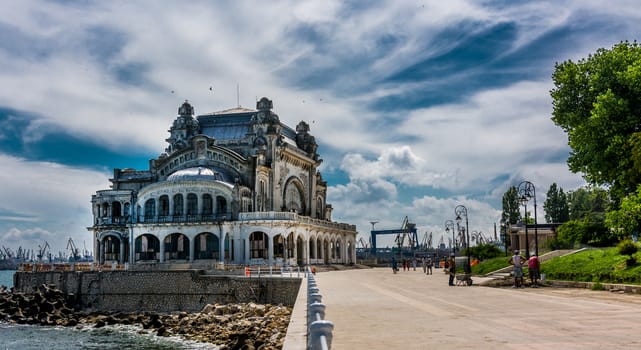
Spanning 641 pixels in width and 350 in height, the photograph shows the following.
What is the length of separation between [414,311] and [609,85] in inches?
934

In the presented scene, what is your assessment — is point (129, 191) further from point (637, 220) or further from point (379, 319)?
point (379, 319)

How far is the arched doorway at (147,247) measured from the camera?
240 feet

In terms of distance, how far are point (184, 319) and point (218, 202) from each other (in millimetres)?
29916

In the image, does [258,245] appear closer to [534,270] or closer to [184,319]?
[184,319]

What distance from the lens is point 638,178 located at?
3431 cm

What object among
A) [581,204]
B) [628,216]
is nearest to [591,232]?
[628,216]

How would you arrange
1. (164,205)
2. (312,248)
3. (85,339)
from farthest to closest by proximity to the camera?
1. (312,248)
2. (164,205)
3. (85,339)

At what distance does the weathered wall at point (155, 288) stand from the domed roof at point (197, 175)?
18.5 m

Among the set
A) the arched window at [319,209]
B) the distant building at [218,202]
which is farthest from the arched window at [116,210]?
the arched window at [319,209]

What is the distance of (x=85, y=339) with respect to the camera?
39.9 metres

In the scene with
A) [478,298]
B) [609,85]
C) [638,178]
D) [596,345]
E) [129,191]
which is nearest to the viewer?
[596,345]

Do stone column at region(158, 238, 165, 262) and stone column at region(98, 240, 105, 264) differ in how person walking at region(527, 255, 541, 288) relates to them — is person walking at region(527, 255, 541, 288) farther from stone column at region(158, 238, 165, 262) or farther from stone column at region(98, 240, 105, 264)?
stone column at region(98, 240, 105, 264)

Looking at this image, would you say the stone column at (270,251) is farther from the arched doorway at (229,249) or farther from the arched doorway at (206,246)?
the arched doorway at (206,246)

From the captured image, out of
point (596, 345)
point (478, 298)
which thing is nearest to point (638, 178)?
point (478, 298)
